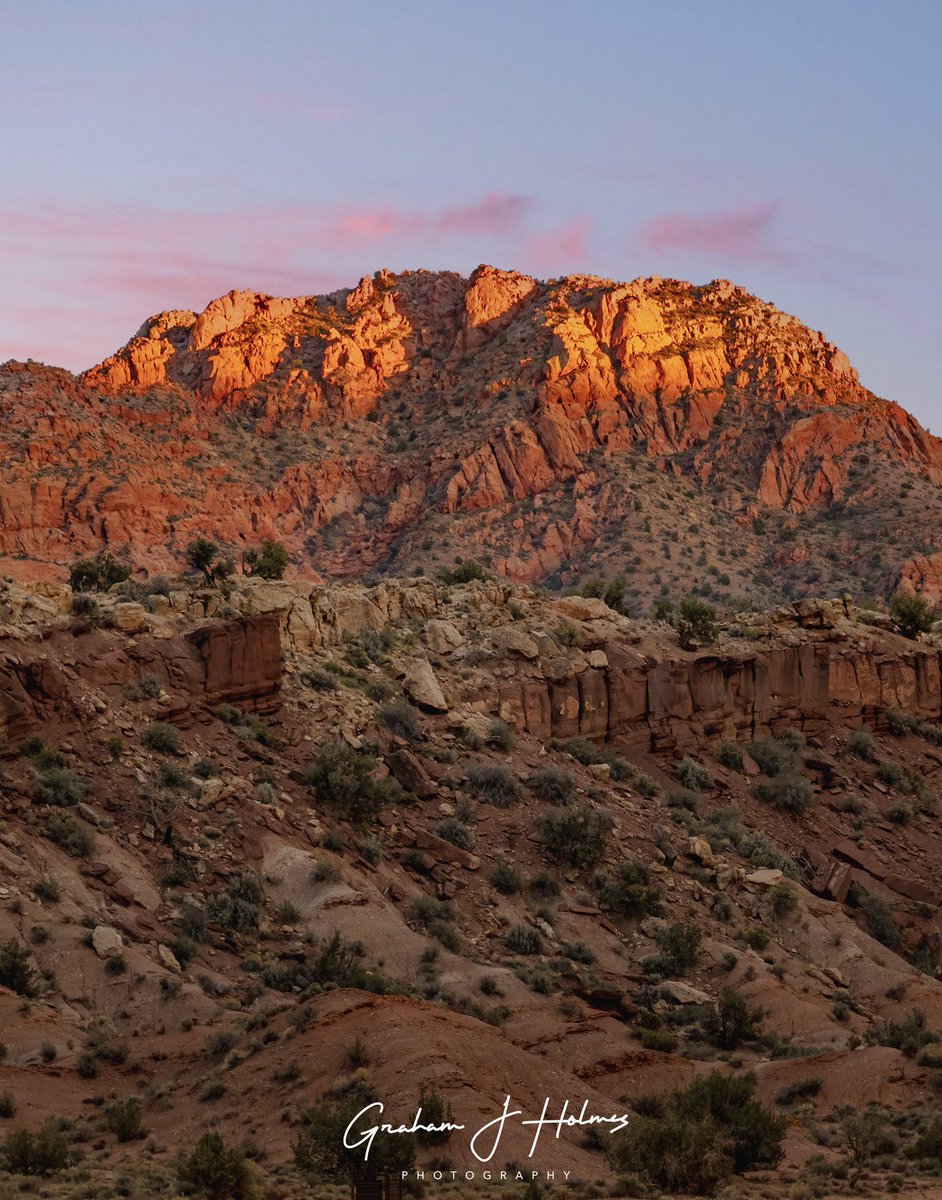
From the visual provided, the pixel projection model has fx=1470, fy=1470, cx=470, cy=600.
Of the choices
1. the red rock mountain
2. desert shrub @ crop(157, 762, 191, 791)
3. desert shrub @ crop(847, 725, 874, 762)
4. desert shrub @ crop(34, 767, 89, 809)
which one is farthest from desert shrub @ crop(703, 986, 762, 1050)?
the red rock mountain

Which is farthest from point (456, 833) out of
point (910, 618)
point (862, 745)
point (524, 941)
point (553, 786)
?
point (910, 618)

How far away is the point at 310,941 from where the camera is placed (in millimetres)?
29922

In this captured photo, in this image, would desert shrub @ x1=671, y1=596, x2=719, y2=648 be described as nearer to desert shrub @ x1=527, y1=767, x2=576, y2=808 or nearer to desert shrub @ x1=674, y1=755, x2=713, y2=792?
desert shrub @ x1=674, y1=755, x2=713, y2=792

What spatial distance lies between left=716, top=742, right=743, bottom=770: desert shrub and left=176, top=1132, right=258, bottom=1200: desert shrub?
1307 inches

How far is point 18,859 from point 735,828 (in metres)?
21.9

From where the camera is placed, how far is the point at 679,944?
33125 mm

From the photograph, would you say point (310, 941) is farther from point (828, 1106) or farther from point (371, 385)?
point (371, 385)

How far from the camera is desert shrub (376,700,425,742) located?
4094 centimetres

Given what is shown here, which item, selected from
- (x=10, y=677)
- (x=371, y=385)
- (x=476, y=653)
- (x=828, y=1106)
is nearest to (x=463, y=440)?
(x=371, y=385)

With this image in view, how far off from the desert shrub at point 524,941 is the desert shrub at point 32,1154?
1473 cm

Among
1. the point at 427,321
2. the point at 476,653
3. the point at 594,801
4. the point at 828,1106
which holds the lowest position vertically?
the point at 828,1106

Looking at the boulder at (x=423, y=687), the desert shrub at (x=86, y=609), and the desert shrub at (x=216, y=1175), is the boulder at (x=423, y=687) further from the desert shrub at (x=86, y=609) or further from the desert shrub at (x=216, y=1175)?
the desert shrub at (x=216, y=1175)

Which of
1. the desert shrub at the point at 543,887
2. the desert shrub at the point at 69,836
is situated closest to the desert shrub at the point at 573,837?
the desert shrub at the point at 543,887
